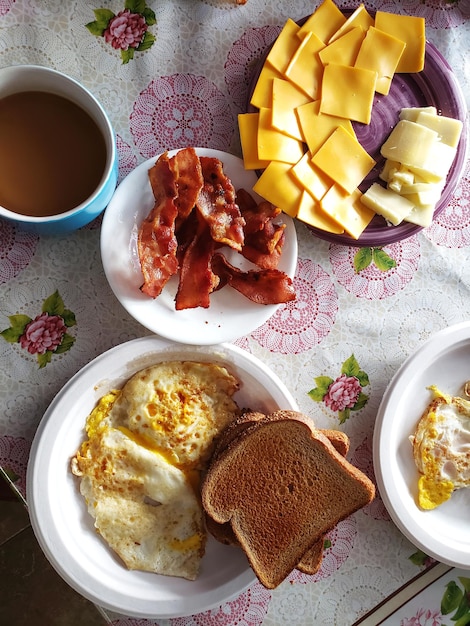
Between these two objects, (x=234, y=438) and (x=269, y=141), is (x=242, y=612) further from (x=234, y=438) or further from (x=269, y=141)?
(x=269, y=141)

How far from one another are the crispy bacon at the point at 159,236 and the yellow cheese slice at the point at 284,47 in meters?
0.34

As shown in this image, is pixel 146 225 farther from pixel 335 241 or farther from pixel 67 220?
pixel 335 241

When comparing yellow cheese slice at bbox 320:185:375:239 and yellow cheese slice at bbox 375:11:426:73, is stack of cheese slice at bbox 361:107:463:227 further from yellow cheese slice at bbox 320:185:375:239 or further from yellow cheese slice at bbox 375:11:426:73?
yellow cheese slice at bbox 375:11:426:73

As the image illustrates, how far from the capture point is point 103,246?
4.58ft

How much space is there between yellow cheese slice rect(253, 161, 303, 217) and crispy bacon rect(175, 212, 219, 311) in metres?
0.16

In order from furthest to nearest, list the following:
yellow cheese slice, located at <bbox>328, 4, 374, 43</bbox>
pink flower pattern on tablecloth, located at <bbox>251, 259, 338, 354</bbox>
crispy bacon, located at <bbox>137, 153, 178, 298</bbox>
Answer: pink flower pattern on tablecloth, located at <bbox>251, 259, 338, 354</bbox> → yellow cheese slice, located at <bbox>328, 4, 374, 43</bbox> → crispy bacon, located at <bbox>137, 153, 178, 298</bbox>

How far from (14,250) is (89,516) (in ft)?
2.14

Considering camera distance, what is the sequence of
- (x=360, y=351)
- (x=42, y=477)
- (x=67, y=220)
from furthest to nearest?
(x=360, y=351), (x=42, y=477), (x=67, y=220)

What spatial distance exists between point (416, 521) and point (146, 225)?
954mm

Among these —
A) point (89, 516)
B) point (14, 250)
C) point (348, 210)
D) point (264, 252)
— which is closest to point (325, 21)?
point (348, 210)

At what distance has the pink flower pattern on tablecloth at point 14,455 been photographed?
59.7 inches

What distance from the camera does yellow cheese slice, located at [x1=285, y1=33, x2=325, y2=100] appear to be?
145 cm

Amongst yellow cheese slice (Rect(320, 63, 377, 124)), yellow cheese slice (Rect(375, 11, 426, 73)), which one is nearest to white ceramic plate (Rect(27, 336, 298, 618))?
yellow cheese slice (Rect(320, 63, 377, 124))

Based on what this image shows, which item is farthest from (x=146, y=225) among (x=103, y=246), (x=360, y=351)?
(x=360, y=351)
